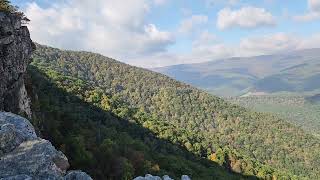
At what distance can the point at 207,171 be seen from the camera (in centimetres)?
12800

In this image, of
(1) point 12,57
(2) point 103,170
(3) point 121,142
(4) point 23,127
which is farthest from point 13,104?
(3) point 121,142

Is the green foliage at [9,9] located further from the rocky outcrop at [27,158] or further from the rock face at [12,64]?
the rocky outcrop at [27,158]

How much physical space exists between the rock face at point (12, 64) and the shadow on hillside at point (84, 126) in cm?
1030

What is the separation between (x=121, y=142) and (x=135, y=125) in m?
46.8

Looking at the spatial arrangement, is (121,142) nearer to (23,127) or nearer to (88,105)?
(88,105)

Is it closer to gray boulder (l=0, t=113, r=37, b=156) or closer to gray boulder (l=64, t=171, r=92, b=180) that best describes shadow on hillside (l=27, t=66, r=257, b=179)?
gray boulder (l=0, t=113, r=37, b=156)

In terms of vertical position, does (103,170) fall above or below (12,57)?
below

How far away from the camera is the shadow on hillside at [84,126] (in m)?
65.4

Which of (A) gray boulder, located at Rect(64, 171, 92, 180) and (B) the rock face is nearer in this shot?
(A) gray boulder, located at Rect(64, 171, 92, 180)

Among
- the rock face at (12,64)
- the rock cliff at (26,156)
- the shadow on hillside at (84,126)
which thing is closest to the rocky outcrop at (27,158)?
the rock cliff at (26,156)

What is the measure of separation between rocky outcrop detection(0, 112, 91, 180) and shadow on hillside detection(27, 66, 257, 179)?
2928 cm

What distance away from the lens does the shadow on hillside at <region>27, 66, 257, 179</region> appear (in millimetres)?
65375

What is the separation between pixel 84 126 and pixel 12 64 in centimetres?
5475

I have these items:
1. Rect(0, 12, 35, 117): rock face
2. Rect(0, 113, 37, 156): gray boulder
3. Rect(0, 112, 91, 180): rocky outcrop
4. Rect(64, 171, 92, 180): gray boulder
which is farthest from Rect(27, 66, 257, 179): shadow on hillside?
Rect(64, 171, 92, 180): gray boulder
